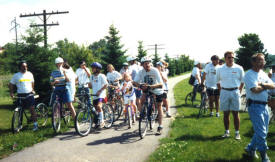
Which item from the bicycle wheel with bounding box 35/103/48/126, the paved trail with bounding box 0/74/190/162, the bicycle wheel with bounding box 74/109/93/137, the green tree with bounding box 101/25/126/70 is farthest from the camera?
the green tree with bounding box 101/25/126/70

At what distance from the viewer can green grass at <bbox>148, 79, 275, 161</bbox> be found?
15.5 ft

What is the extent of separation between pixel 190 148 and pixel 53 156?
10.7 feet

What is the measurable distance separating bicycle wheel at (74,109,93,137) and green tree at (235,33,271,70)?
62889 mm

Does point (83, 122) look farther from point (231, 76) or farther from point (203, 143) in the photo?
point (231, 76)

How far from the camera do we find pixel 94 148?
5.53 metres

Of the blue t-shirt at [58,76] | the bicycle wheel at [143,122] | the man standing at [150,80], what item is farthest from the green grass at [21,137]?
the man standing at [150,80]

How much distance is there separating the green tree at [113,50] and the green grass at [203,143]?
1810cm

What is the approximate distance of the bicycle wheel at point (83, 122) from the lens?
6379 mm

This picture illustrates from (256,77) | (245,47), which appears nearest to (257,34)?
(245,47)

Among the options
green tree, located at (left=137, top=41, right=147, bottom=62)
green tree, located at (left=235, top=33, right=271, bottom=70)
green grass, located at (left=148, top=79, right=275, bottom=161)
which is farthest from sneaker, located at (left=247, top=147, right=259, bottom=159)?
green tree, located at (left=235, top=33, right=271, bottom=70)

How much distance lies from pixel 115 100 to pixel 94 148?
3408mm

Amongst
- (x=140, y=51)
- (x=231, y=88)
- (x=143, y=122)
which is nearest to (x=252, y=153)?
(x=231, y=88)

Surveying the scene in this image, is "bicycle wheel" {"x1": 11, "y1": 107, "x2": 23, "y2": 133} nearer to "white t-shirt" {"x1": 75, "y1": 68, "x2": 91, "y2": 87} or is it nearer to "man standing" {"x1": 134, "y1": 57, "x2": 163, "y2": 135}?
"white t-shirt" {"x1": 75, "y1": 68, "x2": 91, "y2": 87}

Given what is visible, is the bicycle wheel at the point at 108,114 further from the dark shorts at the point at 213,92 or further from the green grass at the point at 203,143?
the dark shorts at the point at 213,92
